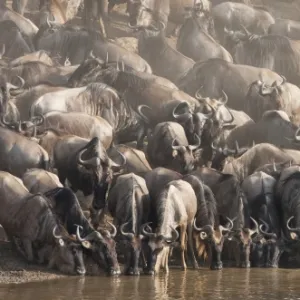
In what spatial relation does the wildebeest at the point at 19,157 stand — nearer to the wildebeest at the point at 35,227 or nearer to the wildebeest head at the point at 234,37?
the wildebeest at the point at 35,227

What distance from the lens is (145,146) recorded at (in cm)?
2558

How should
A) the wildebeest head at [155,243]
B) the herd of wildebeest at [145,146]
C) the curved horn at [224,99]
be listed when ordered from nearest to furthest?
1. the wildebeest head at [155,243]
2. the herd of wildebeest at [145,146]
3. the curved horn at [224,99]

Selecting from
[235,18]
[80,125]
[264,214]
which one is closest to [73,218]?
[264,214]

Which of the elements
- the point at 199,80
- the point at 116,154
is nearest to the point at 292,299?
the point at 116,154

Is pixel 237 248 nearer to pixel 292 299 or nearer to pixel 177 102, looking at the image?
pixel 292 299

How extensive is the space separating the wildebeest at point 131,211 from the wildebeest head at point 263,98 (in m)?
8.40

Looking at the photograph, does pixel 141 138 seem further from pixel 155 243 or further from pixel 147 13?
pixel 147 13

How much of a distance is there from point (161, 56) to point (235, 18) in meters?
6.38

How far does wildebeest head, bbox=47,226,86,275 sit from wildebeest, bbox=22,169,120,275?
16cm

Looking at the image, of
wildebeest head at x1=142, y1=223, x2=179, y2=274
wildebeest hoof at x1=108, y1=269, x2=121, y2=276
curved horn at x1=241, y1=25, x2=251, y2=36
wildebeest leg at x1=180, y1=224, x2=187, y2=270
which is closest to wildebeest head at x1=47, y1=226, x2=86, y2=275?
wildebeest hoof at x1=108, y1=269, x2=121, y2=276

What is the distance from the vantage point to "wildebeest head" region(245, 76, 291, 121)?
28.4 meters

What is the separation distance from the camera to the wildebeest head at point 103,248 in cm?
1848

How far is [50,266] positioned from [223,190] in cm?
420

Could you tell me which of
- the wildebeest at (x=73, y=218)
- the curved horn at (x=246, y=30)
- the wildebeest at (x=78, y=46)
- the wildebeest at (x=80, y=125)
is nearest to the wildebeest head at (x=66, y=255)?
the wildebeest at (x=73, y=218)
